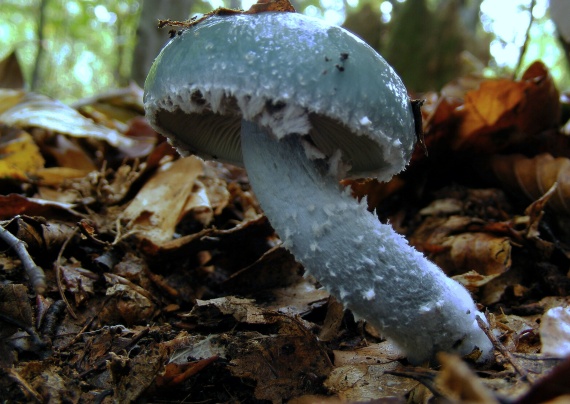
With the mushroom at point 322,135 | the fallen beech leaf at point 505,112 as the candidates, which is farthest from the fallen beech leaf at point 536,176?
the mushroom at point 322,135

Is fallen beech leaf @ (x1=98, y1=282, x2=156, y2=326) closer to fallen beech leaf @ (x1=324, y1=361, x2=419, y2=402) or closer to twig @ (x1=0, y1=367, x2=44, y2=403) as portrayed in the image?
twig @ (x1=0, y1=367, x2=44, y2=403)

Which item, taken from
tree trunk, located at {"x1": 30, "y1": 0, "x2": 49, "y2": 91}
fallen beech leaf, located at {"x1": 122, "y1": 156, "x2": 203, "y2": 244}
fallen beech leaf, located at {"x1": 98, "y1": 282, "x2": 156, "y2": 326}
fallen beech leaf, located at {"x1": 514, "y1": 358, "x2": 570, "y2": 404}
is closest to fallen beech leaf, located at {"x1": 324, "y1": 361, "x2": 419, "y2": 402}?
fallen beech leaf, located at {"x1": 514, "y1": 358, "x2": 570, "y2": 404}

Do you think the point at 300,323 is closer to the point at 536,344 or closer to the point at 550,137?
the point at 536,344

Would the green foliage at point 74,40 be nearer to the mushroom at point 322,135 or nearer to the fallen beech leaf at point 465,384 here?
the mushroom at point 322,135

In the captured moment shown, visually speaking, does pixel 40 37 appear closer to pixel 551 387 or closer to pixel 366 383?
pixel 366 383

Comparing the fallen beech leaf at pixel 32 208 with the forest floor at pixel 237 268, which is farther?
the fallen beech leaf at pixel 32 208
